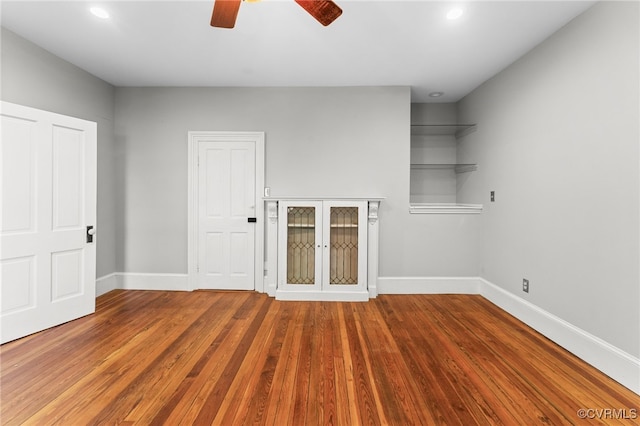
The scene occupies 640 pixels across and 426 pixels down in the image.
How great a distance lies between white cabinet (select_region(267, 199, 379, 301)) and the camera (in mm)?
3807

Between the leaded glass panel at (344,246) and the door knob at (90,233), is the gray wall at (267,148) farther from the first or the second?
the door knob at (90,233)

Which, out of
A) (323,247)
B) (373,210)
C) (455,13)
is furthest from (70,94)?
(455,13)

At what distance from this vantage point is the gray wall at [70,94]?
2.84m

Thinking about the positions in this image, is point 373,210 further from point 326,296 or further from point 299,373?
point 299,373

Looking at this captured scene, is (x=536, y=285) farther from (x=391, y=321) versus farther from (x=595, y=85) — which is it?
(x=595, y=85)

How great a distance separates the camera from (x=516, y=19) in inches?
99.8

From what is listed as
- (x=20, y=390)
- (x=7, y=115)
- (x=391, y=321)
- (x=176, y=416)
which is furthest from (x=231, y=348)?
(x=7, y=115)

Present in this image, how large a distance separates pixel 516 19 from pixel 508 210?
1.86 meters

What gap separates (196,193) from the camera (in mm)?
4125

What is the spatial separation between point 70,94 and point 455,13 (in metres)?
3.96

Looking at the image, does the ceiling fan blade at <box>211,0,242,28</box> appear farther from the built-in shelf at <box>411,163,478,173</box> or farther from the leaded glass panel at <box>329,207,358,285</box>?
the built-in shelf at <box>411,163,478,173</box>

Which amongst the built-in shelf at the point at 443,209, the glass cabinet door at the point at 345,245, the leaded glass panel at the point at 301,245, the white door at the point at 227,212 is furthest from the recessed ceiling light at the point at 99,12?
the built-in shelf at the point at 443,209

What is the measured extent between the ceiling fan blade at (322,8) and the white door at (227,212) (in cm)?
249

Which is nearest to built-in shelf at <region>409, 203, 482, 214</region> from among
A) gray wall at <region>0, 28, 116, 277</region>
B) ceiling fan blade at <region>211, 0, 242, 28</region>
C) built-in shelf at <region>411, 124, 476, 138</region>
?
built-in shelf at <region>411, 124, 476, 138</region>
